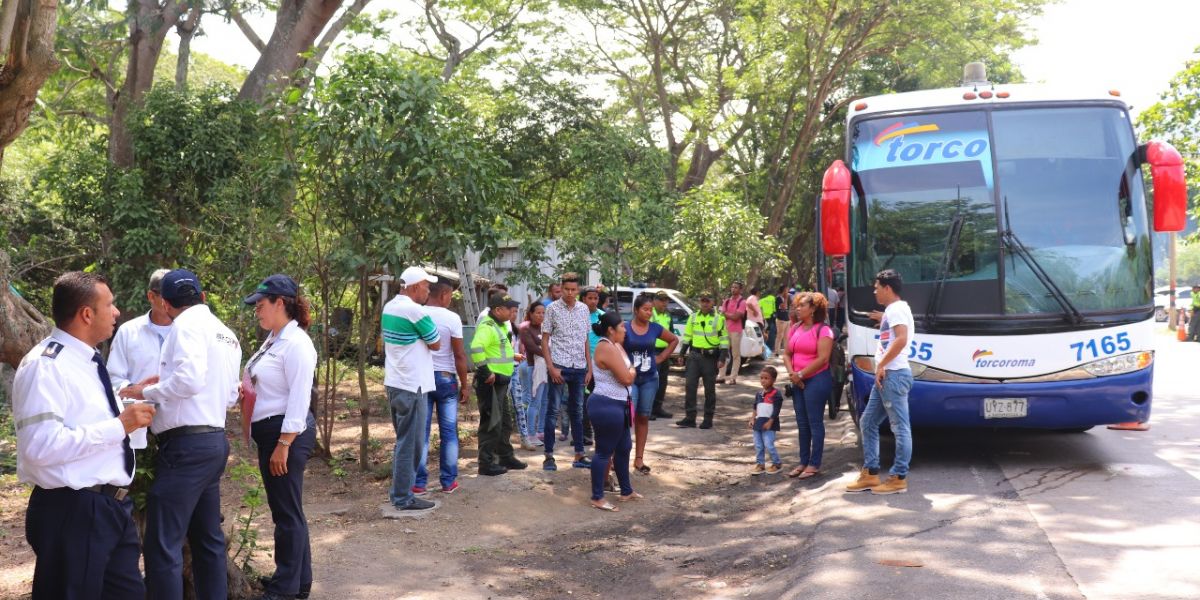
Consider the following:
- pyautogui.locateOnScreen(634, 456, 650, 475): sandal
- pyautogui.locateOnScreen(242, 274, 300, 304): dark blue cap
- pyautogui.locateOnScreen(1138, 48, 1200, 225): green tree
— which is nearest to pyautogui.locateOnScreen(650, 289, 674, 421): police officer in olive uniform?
pyautogui.locateOnScreen(634, 456, 650, 475): sandal

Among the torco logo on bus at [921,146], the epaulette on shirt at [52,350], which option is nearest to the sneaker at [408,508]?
the epaulette on shirt at [52,350]

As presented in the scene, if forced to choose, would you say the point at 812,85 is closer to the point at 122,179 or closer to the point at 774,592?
the point at 122,179

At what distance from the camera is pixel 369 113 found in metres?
8.82

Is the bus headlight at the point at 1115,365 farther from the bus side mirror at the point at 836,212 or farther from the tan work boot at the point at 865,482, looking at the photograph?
the bus side mirror at the point at 836,212

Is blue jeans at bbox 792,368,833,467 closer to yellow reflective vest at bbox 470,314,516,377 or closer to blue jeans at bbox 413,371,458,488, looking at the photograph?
yellow reflective vest at bbox 470,314,516,377

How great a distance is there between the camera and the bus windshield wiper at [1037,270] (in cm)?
822

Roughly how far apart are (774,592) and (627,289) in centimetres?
1427

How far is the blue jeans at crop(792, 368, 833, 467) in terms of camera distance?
9234 mm

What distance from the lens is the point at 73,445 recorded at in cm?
381

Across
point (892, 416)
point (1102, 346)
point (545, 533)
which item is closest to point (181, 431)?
point (545, 533)

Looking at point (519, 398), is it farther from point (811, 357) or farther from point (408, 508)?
point (811, 357)

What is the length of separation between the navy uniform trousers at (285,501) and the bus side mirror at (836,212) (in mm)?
4764

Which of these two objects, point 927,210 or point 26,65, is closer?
point 26,65

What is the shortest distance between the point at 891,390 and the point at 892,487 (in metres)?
0.79
